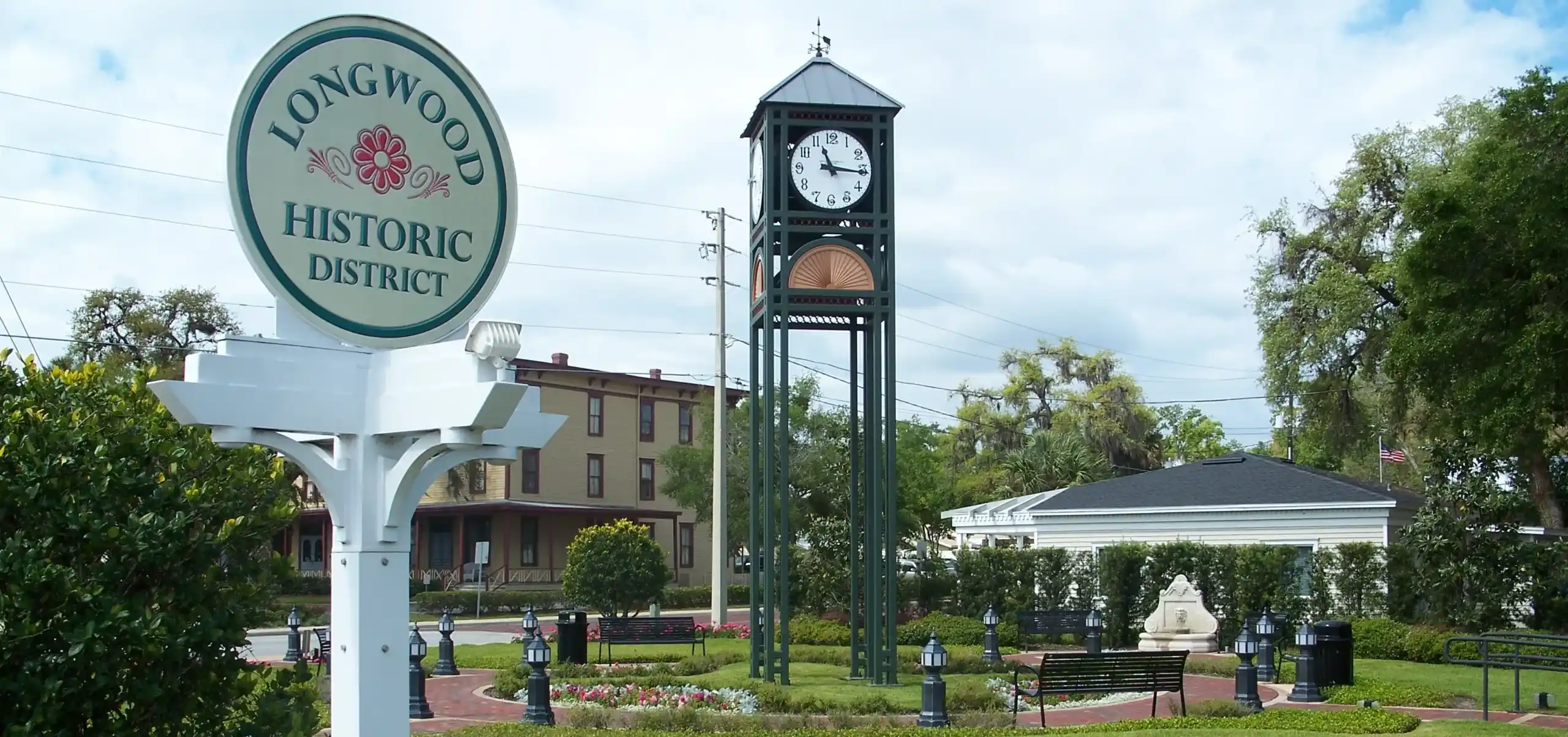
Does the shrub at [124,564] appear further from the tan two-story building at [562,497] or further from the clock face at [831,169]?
the tan two-story building at [562,497]

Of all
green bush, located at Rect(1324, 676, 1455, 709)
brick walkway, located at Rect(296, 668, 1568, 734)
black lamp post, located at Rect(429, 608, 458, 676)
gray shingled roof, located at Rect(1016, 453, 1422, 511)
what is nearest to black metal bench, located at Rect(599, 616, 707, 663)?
black lamp post, located at Rect(429, 608, 458, 676)

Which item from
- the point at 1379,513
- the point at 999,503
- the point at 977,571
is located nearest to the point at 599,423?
the point at 999,503

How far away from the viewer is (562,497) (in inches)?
2312

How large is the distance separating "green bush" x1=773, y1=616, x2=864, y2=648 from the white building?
7560 millimetres

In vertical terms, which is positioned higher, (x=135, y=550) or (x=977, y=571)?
(x=135, y=550)

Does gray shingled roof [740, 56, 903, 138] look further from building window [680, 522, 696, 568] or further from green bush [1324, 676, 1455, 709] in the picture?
building window [680, 522, 696, 568]

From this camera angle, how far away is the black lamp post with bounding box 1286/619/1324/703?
706 inches

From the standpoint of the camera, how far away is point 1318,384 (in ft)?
126

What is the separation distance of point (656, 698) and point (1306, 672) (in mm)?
8178

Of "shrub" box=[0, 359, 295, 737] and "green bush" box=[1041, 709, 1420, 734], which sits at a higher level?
"shrub" box=[0, 359, 295, 737]

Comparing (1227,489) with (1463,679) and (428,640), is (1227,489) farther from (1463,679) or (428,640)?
(428,640)

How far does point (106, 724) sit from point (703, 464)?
1965 inches

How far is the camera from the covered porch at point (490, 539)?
178 ft

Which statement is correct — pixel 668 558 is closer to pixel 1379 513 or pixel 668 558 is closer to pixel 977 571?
pixel 977 571
